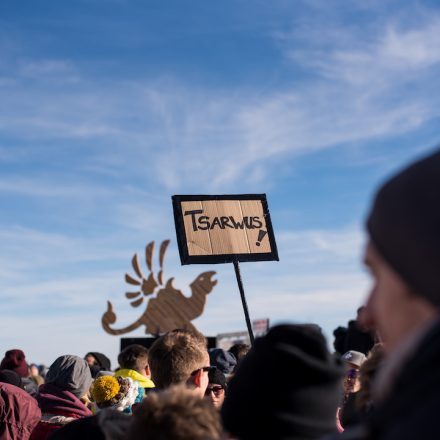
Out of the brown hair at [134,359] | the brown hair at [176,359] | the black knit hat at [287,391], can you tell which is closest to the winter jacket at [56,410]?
the brown hair at [176,359]

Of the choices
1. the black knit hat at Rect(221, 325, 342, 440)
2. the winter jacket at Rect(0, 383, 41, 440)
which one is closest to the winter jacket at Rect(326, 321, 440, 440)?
the black knit hat at Rect(221, 325, 342, 440)

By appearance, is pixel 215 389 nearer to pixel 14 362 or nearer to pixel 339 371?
pixel 339 371

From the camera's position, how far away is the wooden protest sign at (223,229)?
612cm

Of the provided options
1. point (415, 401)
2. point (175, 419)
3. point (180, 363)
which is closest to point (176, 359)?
point (180, 363)

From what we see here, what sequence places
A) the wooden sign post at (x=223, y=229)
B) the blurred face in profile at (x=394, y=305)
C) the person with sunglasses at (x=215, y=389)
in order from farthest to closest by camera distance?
the wooden sign post at (x=223, y=229) → the person with sunglasses at (x=215, y=389) → the blurred face in profile at (x=394, y=305)

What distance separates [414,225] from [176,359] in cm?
296

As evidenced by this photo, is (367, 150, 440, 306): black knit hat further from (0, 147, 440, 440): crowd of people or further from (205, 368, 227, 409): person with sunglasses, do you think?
(205, 368, 227, 409): person with sunglasses

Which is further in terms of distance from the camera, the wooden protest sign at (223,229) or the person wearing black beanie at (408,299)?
the wooden protest sign at (223,229)

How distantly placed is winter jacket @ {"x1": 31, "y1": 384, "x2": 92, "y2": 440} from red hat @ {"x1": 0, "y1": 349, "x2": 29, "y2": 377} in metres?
3.52

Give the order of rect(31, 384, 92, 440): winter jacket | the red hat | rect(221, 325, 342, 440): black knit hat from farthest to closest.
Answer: the red hat < rect(31, 384, 92, 440): winter jacket < rect(221, 325, 342, 440): black knit hat

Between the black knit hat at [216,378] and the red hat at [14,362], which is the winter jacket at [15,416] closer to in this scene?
the black knit hat at [216,378]

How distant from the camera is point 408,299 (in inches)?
46.4

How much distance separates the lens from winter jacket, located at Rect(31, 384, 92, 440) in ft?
15.6

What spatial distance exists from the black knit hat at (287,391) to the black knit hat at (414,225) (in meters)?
0.81
